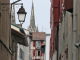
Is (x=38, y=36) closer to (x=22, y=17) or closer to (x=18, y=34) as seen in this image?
(x=18, y=34)

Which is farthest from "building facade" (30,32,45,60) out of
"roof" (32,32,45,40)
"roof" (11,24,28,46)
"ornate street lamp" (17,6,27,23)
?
"ornate street lamp" (17,6,27,23)

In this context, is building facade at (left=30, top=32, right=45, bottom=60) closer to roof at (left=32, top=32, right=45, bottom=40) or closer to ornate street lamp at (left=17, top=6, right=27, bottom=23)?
roof at (left=32, top=32, right=45, bottom=40)

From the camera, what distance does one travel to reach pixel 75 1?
32.5ft

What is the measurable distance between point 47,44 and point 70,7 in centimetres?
4727

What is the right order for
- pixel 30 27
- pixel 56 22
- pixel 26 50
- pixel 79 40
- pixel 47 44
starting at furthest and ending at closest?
pixel 30 27
pixel 26 50
pixel 47 44
pixel 56 22
pixel 79 40

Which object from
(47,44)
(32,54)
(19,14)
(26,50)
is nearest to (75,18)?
(19,14)

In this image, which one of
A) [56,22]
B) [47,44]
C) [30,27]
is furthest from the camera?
[30,27]

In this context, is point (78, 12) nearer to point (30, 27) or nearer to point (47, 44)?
point (47, 44)

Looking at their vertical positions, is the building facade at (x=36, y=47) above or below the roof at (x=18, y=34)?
below

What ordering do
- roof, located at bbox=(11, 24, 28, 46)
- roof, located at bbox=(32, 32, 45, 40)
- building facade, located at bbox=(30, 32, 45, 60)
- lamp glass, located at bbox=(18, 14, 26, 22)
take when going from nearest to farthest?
lamp glass, located at bbox=(18, 14, 26, 22), roof, located at bbox=(11, 24, 28, 46), building facade, located at bbox=(30, 32, 45, 60), roof, located at bbox=(32, 32, 45, 40)

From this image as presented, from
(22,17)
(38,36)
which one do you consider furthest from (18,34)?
(38,36)

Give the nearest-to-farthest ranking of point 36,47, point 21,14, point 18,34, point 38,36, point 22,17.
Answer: point 22,17 → point 21,14 → point 18,34 → point 36,47 → point 38,36

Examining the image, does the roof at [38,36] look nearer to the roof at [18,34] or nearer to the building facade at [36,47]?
the building facade at [36,47]

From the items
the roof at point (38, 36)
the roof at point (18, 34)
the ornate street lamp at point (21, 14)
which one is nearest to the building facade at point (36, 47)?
the roof at point (38, 36)
